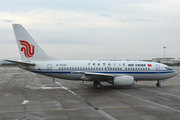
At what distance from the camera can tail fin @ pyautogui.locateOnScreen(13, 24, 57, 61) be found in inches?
1035

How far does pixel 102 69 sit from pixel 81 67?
3.11 m

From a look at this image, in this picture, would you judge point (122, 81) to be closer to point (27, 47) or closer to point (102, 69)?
point (102, 69)

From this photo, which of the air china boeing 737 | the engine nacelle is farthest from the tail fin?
the engine nacelle

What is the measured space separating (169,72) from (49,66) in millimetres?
18416

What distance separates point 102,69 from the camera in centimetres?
2783

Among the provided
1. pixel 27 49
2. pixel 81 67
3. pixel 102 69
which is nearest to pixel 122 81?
pixel 102 69

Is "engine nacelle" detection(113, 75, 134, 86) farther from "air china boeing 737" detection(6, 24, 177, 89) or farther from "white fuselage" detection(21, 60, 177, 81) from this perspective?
"white fuselage" detection(21, 60, 177, 81)

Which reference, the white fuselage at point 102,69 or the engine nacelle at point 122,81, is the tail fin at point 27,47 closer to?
the white fuselage at point 102,69

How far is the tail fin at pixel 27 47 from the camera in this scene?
26297 millimetres

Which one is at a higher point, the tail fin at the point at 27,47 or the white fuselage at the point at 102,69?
the tail fin at the point at 27,47

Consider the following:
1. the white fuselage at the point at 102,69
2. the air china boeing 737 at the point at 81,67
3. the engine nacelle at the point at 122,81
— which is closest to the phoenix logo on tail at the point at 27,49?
the air china boeing 737 at the point at 81,67

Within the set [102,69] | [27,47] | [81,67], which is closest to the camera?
[27,47]

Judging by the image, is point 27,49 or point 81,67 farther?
point 81,67

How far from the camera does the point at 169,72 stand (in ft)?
96.7
